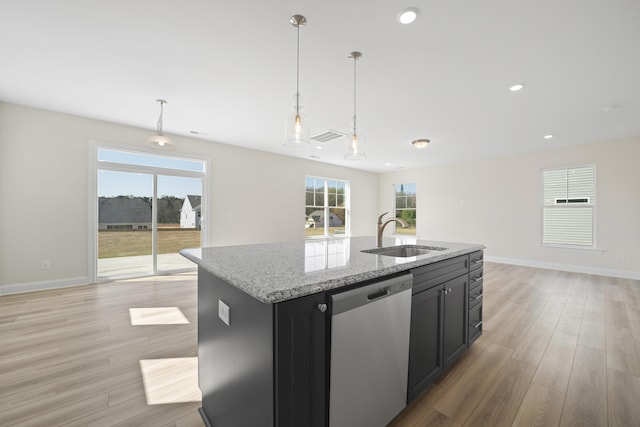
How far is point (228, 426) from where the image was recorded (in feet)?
4.07

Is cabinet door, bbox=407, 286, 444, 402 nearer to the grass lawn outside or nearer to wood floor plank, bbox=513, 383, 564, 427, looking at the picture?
wood floor plank, bbox=513, 383, 564, 427

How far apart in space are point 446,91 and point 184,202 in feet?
15.7

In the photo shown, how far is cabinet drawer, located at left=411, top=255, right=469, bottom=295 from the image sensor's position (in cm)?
152

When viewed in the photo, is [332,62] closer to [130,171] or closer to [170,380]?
[170,380]

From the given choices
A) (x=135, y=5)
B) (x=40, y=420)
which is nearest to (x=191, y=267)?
(x=40, y=420)

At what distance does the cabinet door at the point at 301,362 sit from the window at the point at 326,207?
599 centimetres

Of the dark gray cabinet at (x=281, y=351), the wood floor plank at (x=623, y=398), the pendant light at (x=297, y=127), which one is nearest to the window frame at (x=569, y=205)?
the wood floor plank at (x=623, y=398)

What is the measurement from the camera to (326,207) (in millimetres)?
7703

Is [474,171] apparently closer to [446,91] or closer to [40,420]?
[446,91]

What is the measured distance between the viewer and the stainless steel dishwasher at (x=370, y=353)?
1077 mm

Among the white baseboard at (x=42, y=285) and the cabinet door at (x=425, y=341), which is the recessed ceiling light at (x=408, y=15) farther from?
the white baseboard at (x=42, y=285)

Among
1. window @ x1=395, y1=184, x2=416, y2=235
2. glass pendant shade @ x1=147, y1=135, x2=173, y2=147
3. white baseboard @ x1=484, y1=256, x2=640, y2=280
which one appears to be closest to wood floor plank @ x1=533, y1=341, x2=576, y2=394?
white baseboard @ x1=484, y1=256, x2=640, y2=280

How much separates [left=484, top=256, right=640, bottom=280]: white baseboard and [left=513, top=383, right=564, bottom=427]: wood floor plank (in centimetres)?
508

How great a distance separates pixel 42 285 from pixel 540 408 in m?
5.80
